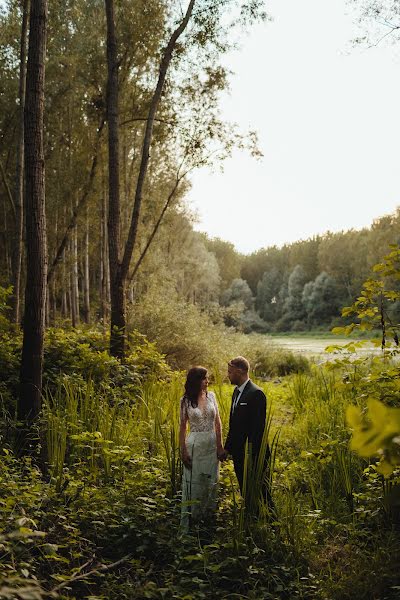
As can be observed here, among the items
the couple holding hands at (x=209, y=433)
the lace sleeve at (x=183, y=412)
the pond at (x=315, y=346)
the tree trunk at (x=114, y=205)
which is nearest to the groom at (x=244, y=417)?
the couple holding hands at (x=209, y=433)

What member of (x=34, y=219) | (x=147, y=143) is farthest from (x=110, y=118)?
(x=34, y=219)

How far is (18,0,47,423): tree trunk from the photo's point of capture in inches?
272

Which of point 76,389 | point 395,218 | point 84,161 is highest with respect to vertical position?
point 395,218

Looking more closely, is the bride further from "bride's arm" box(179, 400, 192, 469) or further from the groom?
the groom

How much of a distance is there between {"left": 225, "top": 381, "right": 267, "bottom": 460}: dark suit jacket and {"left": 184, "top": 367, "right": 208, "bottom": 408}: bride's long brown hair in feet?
1.50

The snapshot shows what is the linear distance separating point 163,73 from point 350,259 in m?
57.2

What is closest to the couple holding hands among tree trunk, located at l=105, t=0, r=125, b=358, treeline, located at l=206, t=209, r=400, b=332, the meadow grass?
the meadow grass

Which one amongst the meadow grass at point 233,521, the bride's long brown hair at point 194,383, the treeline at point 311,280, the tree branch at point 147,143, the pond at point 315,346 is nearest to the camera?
the meadow grass at point 233,521

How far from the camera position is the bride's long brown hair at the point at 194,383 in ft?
18.2

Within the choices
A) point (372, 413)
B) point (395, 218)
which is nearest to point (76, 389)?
point (372, 413)

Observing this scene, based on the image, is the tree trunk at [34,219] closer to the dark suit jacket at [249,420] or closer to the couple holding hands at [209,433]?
the couple holding hands at [209,433]

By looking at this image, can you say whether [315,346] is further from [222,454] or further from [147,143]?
[222,454]

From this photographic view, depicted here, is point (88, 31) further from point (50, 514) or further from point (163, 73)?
point (50, 514)

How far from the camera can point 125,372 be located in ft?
34.1
